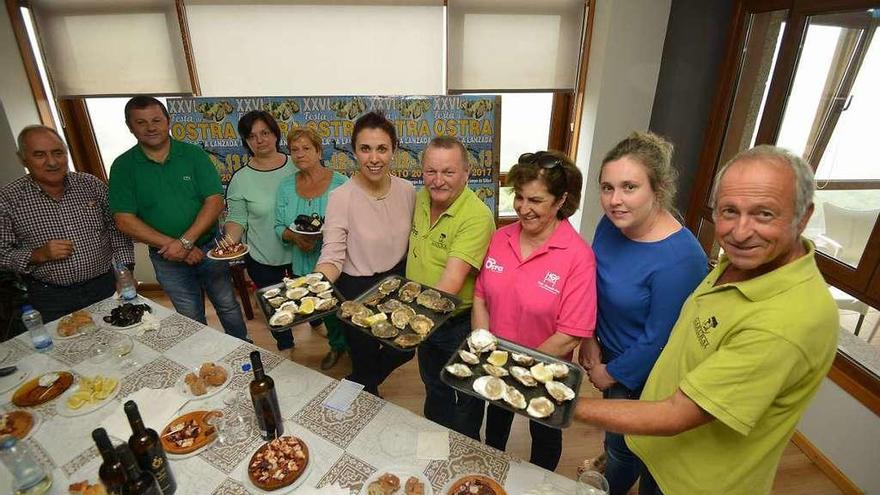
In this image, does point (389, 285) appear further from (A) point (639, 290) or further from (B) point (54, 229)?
(B) point (54, 229)

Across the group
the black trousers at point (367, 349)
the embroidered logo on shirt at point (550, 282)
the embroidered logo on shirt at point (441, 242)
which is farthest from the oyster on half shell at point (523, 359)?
the black trousers at point (367, 349)

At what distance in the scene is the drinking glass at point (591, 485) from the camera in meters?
1.15

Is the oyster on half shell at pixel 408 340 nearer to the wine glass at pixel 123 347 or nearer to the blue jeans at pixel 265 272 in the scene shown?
the wine glass at pixel 123 347

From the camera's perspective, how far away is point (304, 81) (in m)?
3.51

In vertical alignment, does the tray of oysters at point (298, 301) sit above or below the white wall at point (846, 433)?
above

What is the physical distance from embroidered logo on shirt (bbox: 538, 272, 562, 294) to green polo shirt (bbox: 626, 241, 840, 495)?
0.45 metres

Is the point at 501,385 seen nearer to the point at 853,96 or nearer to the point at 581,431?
the point at 581,431

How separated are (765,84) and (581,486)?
3.06 metres

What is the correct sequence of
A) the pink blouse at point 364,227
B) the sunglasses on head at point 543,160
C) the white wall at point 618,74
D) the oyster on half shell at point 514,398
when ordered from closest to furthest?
the oyster on half shell at point 514,398, the sunglasses on head at point 543,160, the pink blouse at point 364,227, the white wall at point 618,74

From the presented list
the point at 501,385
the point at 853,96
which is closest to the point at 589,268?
the point at 501,385

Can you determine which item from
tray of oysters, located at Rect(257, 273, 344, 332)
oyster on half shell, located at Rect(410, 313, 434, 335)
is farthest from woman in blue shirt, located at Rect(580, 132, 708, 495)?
tray of oysters, located at Rect(257, 273, 344, 332)

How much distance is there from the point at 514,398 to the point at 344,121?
9.48 ft

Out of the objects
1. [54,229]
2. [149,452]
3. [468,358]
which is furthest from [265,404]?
[54,229]

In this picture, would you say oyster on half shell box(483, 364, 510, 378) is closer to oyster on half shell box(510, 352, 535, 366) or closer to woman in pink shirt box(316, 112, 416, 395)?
oyster on half shell box(510, 352, 535, 366)
